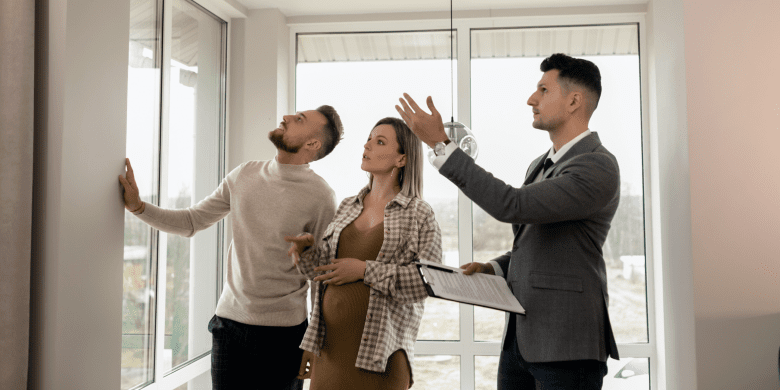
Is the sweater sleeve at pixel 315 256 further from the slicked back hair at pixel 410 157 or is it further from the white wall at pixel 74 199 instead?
the white wall at pixel 74 199

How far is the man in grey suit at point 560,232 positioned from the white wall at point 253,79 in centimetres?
230

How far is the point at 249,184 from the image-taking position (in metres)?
2.13

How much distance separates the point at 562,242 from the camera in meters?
1.42

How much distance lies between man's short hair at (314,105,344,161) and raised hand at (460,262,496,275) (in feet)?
2.82

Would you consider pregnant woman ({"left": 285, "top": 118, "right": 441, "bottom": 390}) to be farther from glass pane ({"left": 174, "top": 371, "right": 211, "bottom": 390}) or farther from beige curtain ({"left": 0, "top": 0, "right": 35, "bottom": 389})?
glass pane ({"left": 174, "top": 371, "right": 211, "bottom": 390})

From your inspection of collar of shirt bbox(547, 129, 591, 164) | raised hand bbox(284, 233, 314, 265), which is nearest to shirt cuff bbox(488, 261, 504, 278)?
collar of shirt bbox(547, 129, 591, 164)

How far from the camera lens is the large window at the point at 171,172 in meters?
2.61

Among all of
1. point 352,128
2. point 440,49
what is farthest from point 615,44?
point 352,128

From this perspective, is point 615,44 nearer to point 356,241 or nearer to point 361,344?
point 356,241

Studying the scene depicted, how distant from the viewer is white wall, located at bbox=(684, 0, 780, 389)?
58.9 inches

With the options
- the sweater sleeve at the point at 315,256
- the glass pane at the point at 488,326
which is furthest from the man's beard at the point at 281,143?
the glass pane at the point at 488,326

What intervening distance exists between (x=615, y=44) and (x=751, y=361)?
8.66ft

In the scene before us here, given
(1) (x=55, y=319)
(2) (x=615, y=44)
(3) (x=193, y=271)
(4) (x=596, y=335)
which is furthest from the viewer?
(2) (x=615, y=44)

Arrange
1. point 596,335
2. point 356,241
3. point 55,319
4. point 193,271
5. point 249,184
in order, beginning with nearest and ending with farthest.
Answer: point 596,335, point 55,319, point 356,241, point 249,184, point 193,271
